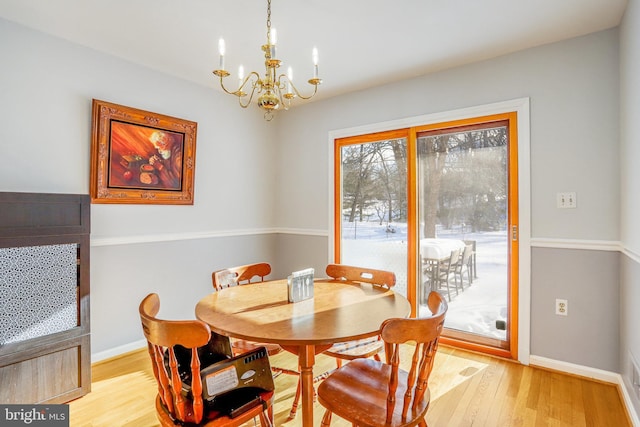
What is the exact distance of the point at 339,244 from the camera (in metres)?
3.65

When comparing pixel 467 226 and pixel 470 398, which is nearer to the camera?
pixel 470 398

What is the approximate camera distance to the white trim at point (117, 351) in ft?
8.66

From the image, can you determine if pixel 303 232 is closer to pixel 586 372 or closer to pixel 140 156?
pixel 140 156

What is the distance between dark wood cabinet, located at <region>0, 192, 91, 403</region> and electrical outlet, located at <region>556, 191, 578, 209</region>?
3289 mm

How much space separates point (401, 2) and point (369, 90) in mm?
1375

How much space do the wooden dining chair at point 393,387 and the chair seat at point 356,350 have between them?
28 centimetres

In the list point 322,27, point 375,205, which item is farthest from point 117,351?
point 322,27

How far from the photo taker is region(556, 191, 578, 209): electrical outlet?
7.91 ft

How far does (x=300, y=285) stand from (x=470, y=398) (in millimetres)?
1381

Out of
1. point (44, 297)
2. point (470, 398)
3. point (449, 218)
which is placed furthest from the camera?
point (449, 218)

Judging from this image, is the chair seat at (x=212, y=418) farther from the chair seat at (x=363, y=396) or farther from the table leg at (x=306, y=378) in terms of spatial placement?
the chair seat at (x=363, y=396)

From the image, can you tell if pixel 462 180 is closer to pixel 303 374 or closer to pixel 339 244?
pixel 339 244

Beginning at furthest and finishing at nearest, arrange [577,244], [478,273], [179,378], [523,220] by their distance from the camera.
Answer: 1. [478,273]
2. [523,220]
3. [577,244]
4. [179,378]

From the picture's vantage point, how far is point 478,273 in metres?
2.88
